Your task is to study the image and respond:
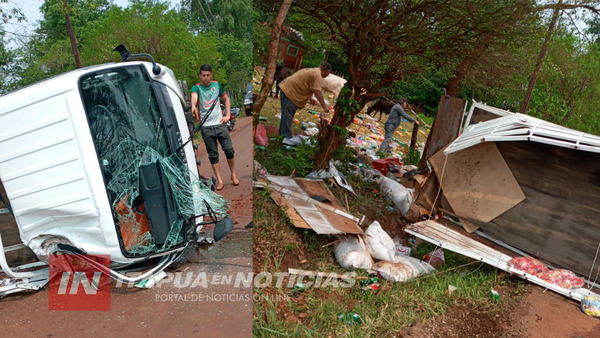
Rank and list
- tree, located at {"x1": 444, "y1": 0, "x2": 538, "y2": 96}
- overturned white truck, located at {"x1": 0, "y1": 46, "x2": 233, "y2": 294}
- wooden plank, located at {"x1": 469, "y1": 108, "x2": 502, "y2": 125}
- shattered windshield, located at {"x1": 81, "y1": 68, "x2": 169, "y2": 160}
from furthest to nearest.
Answer: wooden plank, located at {"x1": 469, "y1": 108, "x2": 502, "y2": 125}, tree, located at {"x1": 444, "y1": 0, "x2": 538, "y2": 96}, shattered windshield, located at {"x1": 81, "y1": 68, "x2": 169, "y2": 160}, overturned white truck, located at {"x1": 0, "y1": 46, "x2": 233, "y2": 294}

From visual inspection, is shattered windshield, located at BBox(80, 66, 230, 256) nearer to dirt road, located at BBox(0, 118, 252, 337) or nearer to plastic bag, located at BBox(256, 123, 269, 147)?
dirt road, located at BBox(0, 118, 252, 337)

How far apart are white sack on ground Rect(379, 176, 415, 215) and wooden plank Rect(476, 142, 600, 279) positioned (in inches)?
67.0

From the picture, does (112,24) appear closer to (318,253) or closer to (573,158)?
(318,253)

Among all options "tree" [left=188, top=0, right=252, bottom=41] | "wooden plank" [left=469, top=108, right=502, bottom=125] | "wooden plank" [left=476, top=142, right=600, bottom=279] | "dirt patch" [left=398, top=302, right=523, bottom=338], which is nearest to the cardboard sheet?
"dirt patch" [left=398, top=302, right=523, bottom=338]

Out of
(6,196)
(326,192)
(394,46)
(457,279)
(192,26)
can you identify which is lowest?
(457,279)

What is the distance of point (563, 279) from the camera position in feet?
14.3

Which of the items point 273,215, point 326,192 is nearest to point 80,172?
point 273,215

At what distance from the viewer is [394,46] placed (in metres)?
6.18

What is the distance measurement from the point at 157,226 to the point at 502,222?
410 centimetres

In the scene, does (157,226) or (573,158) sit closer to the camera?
(157,226)

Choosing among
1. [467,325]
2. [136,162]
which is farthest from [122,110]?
[467,325]

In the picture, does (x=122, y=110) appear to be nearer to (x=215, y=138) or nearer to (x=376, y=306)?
(x=215, y=138)

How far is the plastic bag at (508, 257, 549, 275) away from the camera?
4.52 meters

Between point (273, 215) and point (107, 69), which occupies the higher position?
point (107, 69)
